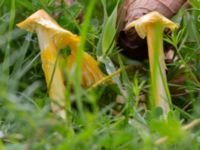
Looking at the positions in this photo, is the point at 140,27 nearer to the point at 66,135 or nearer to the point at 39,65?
the point at 39,65

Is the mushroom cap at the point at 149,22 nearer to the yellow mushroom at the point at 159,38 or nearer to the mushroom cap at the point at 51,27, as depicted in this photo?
the yellow mushroom at the point at 159,38

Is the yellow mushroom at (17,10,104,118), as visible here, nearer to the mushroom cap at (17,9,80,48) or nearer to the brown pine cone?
the mushroom cap at (17,9,80,48)

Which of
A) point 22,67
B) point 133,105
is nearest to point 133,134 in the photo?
point 133,105

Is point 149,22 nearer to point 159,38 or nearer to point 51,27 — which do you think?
point 159,38

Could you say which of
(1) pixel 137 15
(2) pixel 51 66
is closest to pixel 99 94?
(2) pixel 51 66

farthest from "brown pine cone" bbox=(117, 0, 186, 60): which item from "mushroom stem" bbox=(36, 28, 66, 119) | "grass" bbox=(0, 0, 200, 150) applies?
"mushroom stem" bbox=(36, 28, 66, 119)
